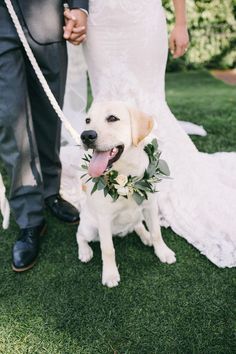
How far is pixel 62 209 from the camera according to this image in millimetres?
3160

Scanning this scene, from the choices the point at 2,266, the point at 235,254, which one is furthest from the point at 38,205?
the point at 235,254

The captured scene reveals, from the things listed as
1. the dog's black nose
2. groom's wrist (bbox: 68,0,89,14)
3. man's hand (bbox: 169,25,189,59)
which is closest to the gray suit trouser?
groom's wrist (bbox: 68,0,89,14)

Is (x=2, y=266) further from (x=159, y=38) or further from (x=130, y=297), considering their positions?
(x=159, y=38)

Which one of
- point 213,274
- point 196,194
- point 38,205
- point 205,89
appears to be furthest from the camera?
point 205,89

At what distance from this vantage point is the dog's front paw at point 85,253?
107 inches

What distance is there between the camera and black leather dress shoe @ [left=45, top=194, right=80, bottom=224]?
312 centimetres

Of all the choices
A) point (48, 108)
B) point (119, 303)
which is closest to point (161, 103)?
point (48, 108)

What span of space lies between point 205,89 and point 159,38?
11.5ft

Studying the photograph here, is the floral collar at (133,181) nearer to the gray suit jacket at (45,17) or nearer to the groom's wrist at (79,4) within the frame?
the gray suit jacket at (45,17)

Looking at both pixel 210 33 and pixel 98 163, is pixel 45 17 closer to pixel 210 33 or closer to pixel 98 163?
pixel 98 163

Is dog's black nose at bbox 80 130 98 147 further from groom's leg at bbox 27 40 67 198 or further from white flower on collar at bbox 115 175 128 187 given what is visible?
groom's leg at bbox 27 40 67 198

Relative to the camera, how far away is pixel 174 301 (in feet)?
7.61

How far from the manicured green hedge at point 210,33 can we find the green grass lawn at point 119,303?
478cm

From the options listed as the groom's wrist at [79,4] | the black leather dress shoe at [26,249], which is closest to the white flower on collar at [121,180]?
the black leather dress shoe at [26,249]
